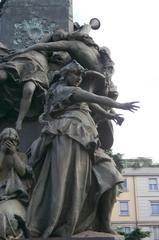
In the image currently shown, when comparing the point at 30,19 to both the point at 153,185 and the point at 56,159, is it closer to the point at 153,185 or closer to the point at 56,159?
the point at 56,159

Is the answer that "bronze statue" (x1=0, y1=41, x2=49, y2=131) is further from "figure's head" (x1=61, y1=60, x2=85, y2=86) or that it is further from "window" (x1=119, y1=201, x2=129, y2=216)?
"window" (x1=119, y1=201, x2=129, y2=216)

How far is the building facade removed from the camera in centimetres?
5556

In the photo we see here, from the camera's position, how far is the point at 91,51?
8219mm

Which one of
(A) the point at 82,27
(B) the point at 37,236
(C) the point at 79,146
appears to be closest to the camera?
(B) the point at 37,236

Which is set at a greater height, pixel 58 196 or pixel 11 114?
pixel 11 114

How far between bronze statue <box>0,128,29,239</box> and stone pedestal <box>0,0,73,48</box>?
2.63 m

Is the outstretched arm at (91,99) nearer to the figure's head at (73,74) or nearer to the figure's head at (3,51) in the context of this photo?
the figure's head at (73,74)

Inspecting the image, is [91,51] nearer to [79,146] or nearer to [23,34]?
[23,34]

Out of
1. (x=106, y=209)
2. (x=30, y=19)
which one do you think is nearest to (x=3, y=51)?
(x=30, y=19)

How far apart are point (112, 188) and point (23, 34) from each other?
142 inches

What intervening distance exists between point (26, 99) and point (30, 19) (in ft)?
7.36

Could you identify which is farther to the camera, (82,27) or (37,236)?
(82,27)

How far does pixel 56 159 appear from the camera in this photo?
6.55m

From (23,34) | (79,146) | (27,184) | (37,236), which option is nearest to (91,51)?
(23,34)
